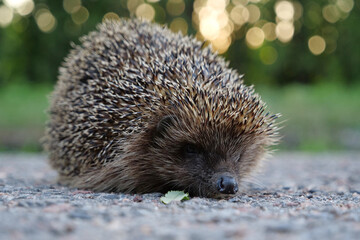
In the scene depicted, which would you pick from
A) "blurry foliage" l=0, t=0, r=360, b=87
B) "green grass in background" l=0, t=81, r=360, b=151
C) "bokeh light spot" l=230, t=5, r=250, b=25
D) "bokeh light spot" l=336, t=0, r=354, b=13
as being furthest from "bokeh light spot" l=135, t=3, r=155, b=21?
"green grass in background" l=0, t=81, r=360, b=151

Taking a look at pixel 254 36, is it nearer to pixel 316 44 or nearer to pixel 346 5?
pixel 316 44

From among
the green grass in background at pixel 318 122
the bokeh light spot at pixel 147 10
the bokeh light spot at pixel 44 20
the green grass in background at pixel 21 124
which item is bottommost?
the green grass in background at pixel 21 124

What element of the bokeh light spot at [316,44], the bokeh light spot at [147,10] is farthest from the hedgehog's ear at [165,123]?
the bokeh light spot at [316,44]

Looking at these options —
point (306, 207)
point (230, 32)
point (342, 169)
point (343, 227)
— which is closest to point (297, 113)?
point (342, 169)

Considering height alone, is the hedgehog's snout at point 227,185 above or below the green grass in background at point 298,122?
below

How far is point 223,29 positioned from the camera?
24.1 m

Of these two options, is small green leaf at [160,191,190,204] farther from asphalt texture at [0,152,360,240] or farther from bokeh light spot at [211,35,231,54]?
bokeh light spot at [211,35,231,54]

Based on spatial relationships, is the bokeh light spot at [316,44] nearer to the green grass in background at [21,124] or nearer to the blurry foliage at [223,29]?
the blurry foliage at [223,29]

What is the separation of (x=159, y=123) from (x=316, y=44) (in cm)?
2339

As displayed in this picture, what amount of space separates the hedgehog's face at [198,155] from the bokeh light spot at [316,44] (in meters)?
22.5

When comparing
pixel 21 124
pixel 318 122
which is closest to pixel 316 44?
pixel 318 122

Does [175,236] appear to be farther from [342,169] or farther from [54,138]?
[342,169]

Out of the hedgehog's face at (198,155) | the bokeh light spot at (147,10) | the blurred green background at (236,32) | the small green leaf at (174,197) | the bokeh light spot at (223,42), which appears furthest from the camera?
the bokeh light spot at (147,10)

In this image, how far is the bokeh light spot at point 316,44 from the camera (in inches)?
996
